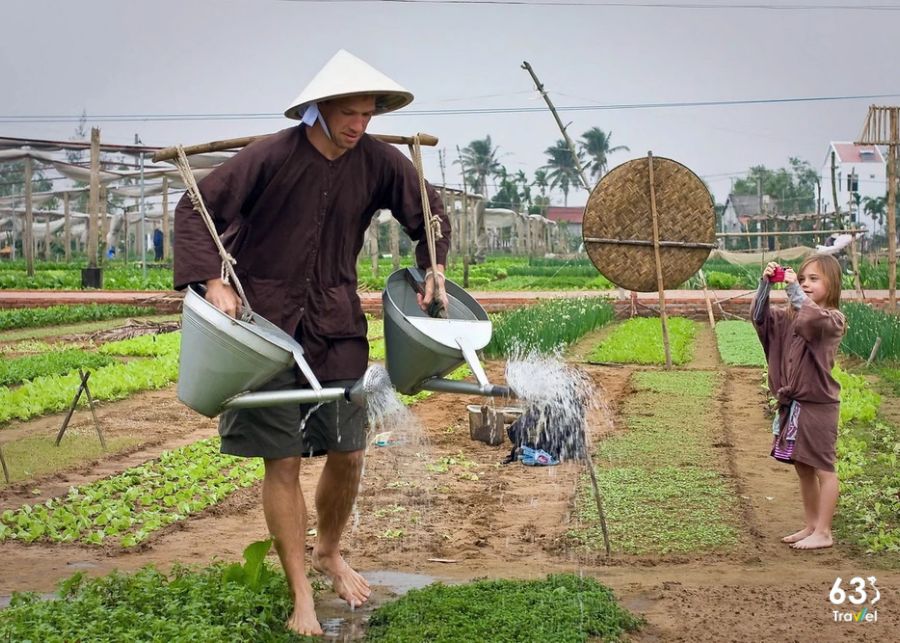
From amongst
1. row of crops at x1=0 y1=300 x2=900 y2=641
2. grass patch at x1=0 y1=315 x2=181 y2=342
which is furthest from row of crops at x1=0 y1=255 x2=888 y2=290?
row of crops at x1=0 y1=300 x2=900 y2=641

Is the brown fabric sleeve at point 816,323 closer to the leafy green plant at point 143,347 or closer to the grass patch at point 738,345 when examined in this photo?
the grass patch at point 738,345

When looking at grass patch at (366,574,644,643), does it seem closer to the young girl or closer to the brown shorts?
the brown shorts

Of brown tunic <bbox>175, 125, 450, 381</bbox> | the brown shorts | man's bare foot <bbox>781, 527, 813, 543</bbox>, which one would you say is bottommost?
man's bare foot <bbox>781, 527, 813, 543</bbox>

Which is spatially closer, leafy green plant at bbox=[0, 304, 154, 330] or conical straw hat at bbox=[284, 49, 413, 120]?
conical straw hat at bbox=[284, 49, 413, 120]

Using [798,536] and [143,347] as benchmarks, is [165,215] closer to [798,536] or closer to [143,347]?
[143,347]

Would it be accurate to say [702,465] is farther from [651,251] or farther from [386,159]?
[651,251]

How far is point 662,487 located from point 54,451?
11.5 ft

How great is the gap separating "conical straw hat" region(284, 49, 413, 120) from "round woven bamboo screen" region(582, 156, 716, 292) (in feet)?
23.0

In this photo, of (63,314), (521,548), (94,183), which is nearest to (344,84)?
(521,548)

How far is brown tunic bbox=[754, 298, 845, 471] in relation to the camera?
182 inches

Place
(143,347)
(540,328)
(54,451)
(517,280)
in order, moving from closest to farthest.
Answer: (54,451) < (540,328) < (143,347) < (517,280)

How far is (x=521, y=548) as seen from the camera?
4.66 m

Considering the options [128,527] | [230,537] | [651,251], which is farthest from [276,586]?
[651,251]

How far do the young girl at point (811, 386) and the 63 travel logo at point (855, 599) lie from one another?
1.87ft
